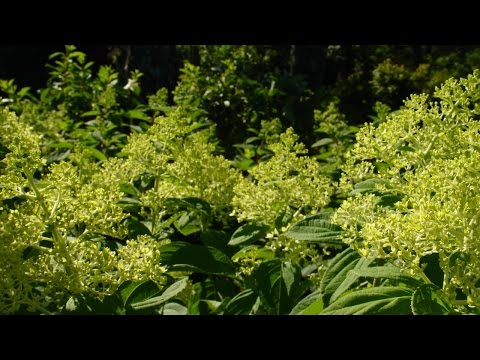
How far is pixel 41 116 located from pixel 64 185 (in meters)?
3.54

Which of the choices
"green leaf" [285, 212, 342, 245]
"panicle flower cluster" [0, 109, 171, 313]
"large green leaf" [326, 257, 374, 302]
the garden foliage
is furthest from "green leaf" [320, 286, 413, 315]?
"panicle flower cluster" [0, 109, 171, 313]

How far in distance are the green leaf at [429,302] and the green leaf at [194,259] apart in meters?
0.99

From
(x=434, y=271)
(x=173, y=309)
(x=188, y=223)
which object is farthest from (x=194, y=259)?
(x=434, y=271)

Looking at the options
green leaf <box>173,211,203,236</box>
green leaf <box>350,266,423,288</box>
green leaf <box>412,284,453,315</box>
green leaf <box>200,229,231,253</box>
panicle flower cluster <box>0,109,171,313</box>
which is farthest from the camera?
green leaf <box>173,211,203,236</box>

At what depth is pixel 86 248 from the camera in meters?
1.82

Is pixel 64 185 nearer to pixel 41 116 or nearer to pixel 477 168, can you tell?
pixel 477 168

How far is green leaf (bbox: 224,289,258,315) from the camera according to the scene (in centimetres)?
214

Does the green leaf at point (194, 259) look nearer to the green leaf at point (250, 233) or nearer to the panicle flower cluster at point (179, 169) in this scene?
the green leaf at point (250, 233)

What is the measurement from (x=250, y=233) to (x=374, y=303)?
3.30ft

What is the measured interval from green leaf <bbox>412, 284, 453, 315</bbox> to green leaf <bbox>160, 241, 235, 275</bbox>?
99 centimetres

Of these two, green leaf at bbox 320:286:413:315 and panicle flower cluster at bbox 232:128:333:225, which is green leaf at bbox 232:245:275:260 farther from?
green leaf at bbox 320:286:413:315

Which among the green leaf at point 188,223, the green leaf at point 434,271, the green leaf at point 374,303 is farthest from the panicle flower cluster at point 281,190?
the green leaf at point 374,303

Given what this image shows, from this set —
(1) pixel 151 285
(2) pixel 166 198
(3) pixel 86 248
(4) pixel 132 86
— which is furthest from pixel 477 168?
(4) pixel 132 86

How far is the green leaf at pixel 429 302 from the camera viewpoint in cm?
145
